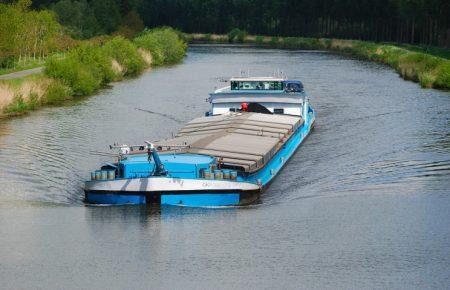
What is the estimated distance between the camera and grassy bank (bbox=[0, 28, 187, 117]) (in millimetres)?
57703

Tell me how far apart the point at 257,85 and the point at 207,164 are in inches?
817

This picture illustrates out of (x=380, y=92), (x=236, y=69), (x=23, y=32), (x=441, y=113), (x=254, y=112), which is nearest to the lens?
(x=254, y=112)

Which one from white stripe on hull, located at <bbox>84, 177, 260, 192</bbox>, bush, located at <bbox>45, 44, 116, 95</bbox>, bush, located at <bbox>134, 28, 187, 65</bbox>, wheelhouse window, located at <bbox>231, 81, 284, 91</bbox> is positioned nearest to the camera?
white stripe on hull, located at <bbox>84, 177, 260, 192</bbox>

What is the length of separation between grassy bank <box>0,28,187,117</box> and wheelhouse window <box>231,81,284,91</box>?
13.0 meters

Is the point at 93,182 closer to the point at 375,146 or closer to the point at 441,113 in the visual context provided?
the point at 375,146

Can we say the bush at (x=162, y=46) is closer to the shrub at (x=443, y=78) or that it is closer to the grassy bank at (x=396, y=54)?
the grassy bank at (x=396, y=54)

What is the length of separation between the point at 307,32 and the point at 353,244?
173m

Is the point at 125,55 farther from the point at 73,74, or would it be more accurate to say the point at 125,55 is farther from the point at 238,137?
the point at 238,137

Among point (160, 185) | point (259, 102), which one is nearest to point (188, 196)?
point (160, 185)

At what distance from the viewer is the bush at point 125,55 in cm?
8609

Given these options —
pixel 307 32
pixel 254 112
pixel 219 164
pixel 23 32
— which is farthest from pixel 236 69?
pixel 307 32

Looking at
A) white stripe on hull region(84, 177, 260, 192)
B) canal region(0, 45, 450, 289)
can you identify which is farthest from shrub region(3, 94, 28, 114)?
white stripe on hull region(84, 177, 260, 192)

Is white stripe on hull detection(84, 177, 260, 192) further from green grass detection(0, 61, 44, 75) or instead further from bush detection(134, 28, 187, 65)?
bush detection(134, 28, 187, 65)

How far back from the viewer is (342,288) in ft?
A: 80.8
